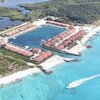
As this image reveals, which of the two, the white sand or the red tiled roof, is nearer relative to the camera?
the white sand

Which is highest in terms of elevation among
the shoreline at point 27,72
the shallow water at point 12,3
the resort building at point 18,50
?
the shallow water at point 12,3

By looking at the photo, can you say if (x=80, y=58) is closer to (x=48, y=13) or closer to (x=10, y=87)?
(x=10, y=87)

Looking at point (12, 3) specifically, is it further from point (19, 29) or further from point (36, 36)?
point (36, 36)

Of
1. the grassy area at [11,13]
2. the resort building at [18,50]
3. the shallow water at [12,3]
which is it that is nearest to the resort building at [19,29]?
the grassy area at [11,13]

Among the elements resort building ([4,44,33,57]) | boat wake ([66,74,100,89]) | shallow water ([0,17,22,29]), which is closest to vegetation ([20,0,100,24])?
shallow water ([0,17,22,29])

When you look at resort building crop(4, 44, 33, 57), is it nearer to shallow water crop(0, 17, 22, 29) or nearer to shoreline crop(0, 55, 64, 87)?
shoreline crop(0, 55, 64, 87)

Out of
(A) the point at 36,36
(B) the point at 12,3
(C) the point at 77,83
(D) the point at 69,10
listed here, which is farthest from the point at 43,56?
(B) the point at 12,3

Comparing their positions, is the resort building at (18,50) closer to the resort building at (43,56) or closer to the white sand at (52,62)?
the resort building at (43,56)
